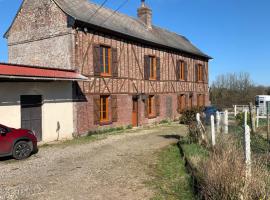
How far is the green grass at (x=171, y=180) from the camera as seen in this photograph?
6.59 meters

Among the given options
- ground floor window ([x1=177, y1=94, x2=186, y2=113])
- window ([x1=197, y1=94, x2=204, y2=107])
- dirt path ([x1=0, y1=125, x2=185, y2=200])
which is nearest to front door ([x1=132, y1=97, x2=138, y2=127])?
ground floor window ([x1=177, y1=94, x2=186, y2=113])

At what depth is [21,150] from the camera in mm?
11062

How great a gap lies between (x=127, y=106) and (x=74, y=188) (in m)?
13.5

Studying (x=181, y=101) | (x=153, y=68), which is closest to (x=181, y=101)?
(x=181, y=101)

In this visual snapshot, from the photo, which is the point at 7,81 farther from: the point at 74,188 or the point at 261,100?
the point at 261,100

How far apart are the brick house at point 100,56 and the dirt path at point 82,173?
4.98 m

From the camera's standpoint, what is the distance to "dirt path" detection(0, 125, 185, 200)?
688cm

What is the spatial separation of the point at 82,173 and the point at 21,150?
137 inches

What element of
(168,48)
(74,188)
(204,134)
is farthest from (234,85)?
(74,188)

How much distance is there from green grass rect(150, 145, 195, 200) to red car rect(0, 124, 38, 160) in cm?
470

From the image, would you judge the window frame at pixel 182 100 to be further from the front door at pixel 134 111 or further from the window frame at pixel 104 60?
the window frame at pixel 104 60

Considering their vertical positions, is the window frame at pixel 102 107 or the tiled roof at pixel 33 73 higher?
the tiled roof at pixel 33 73

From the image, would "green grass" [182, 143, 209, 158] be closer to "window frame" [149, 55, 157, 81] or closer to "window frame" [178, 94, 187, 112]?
"window frame" [149, 55, 157, 81]

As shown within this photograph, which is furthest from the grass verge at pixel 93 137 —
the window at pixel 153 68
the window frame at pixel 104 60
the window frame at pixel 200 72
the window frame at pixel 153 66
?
the window frame at pixel 200 72
